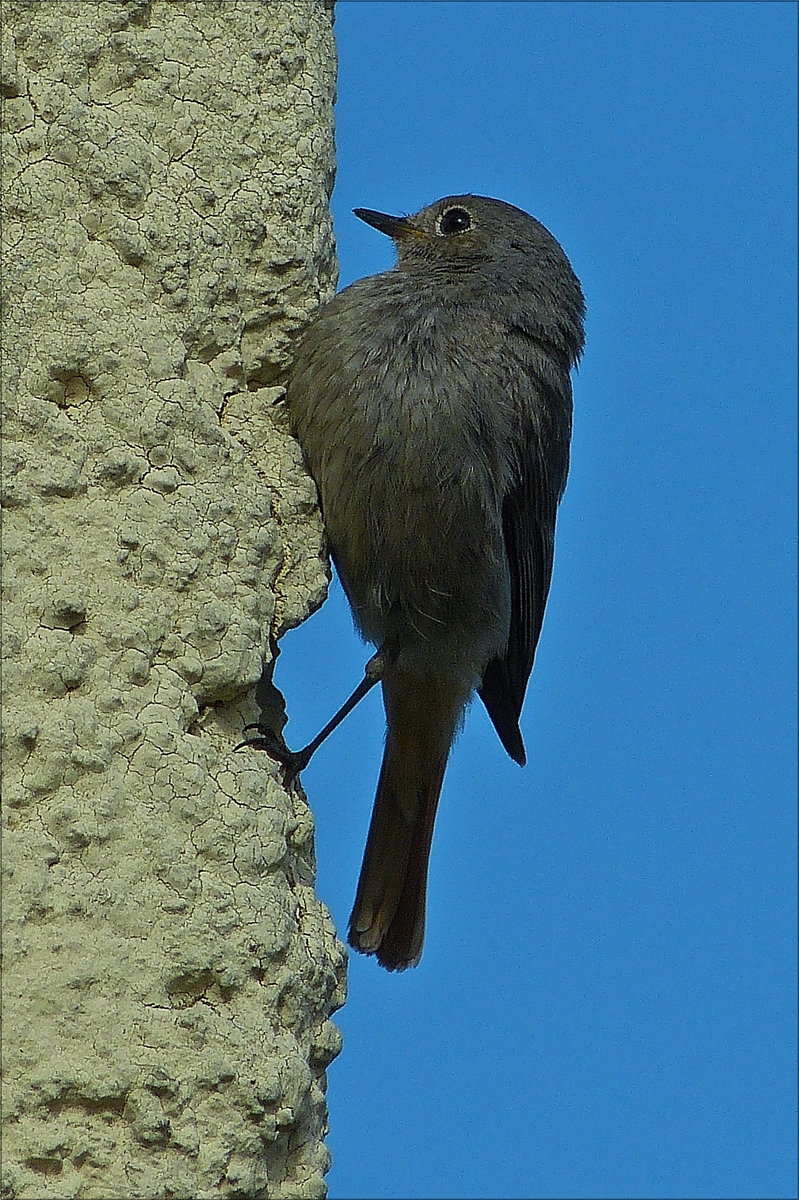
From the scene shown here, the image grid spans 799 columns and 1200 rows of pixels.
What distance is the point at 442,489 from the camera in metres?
4.68

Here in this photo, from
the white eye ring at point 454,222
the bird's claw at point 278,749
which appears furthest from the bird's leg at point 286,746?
the white eye ring at point 454,222

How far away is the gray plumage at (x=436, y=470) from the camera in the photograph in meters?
Result: 4.47

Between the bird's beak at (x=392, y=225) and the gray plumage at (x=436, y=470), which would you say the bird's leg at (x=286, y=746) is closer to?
the gray plumage at (x=436, y=470)

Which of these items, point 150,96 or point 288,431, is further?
point 288,431

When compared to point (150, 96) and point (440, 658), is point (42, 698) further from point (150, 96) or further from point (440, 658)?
point (440, 658)

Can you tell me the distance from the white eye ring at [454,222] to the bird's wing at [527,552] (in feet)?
2.33

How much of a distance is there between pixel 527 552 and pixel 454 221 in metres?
1.12

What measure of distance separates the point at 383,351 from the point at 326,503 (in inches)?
19.0

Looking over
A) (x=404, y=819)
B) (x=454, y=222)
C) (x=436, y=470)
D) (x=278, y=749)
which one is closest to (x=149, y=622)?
(x=278, y=749)

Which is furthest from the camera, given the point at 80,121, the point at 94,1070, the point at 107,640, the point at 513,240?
the point at 513,240

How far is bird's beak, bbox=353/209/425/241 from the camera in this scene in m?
5.65

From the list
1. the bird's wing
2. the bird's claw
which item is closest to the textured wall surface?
the bird's claw

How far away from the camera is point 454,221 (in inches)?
221

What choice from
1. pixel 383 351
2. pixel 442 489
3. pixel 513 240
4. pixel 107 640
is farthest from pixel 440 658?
pixel 107 640
